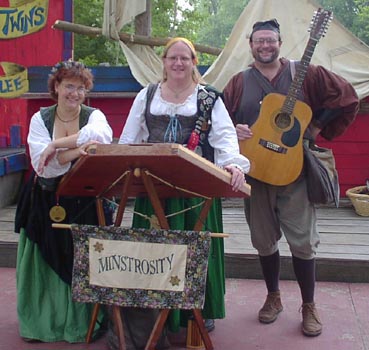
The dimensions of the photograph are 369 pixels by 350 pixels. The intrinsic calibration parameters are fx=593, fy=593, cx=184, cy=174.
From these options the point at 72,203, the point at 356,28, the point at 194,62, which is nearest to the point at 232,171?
the point at 194,62

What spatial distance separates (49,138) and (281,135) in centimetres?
122

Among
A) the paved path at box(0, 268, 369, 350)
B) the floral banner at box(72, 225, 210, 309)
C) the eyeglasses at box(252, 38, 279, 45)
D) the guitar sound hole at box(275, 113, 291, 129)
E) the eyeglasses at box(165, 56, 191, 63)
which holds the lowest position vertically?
the paved path at box(0, 268, 369, 350)

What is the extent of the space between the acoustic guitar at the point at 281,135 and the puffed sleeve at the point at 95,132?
79cm

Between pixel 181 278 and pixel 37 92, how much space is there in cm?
387

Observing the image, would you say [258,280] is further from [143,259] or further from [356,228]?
[143,259]

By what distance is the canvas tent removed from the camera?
19.3 ft

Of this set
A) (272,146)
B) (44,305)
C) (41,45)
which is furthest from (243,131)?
(41,45)

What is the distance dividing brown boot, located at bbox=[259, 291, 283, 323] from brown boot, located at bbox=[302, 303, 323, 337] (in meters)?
0.20

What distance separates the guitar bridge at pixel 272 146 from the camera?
321 centimetres

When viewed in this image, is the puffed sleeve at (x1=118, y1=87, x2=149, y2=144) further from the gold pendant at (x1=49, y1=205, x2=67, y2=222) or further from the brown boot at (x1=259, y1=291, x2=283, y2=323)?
the brown boot at (x1=259, y1=291, x2=283, y2=323)

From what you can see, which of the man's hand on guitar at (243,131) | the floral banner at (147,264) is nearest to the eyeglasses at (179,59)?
the man's hand on guitar at (243,131)

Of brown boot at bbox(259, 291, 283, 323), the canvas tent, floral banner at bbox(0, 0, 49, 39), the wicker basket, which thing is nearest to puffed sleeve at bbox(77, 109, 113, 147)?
brown boot at bbox(259, 291, 283, 323)

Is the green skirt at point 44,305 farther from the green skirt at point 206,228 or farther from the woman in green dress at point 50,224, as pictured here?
the green skirt at point 206,228

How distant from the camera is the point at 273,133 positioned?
3217 millimetres
